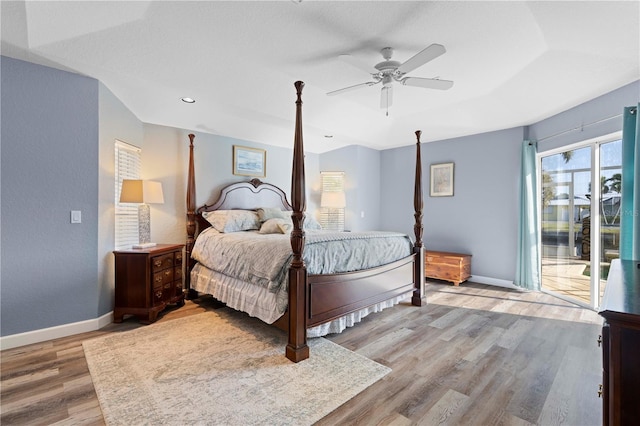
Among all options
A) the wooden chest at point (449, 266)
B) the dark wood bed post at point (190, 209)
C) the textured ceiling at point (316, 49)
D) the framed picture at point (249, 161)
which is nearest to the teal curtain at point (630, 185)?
the textured ceiling at point (316, 49)

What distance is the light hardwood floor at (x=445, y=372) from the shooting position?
1778 millimetres

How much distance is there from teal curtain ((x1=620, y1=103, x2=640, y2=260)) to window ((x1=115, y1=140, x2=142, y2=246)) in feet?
17.7

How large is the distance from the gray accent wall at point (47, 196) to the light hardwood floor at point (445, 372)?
0.38m

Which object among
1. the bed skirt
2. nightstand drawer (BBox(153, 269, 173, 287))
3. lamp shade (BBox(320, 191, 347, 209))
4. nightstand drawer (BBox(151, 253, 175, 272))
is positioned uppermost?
lamp shade (BBox(320, 191, 347, 209))

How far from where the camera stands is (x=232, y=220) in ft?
13.7

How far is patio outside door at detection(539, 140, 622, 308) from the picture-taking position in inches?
137

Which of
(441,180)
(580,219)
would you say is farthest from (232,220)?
(580,219)

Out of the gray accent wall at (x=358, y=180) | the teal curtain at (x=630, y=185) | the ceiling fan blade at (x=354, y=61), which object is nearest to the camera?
the ceiling fan blade at (x=354, y=61)

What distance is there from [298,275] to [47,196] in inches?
99.0

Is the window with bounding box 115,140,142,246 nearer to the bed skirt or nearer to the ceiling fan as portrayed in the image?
the bed skirt

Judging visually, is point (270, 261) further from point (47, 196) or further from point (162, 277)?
point (47, 196)

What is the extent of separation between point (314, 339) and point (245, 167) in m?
3.21

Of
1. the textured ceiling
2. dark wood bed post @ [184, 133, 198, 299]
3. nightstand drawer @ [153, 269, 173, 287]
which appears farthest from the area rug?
the textured ceiling

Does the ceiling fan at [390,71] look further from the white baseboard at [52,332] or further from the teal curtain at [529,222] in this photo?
the white baseboard at [52,332]
